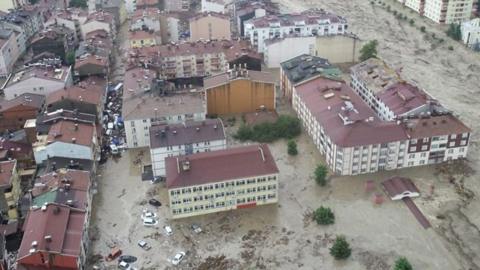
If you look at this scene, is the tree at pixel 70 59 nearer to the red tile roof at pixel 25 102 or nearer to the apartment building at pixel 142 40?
the apartment building at pixel 142 40

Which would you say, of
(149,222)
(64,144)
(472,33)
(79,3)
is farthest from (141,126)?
(79,3)

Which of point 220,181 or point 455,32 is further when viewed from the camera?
point 455,32

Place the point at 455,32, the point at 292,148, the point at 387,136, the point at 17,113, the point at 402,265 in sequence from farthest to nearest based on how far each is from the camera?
1. the point at 455,32
2. the point at 17,113
3. the point at 292,148
4. the point at 387,136
5. the point at 402,265

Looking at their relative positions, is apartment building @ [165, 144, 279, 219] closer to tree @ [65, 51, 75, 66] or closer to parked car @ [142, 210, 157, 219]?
parked car @ [142, 210, 157, 219]

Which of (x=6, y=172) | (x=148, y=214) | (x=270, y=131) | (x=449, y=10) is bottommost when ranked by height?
(x=148, y=214)

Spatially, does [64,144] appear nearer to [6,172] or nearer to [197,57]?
[6,172]

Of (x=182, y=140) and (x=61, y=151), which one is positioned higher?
(x=182, y=140)

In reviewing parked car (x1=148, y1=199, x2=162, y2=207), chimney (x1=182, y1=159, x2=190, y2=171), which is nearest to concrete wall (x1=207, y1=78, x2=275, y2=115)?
parked car (x1=148, y1=199, x2=162, y2=207)

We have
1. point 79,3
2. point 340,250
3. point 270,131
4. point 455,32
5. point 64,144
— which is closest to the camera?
point 340,250
